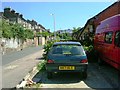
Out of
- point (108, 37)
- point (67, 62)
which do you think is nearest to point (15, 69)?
point (108, 37)

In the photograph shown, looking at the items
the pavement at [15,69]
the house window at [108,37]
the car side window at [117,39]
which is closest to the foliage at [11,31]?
the pavement at [15,69]

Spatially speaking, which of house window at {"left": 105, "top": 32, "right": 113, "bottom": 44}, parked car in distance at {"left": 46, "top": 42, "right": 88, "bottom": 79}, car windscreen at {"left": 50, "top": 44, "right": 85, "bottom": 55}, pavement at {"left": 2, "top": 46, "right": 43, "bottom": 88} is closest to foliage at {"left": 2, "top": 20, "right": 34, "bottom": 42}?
pavement at {"left": 2, "top": 46, "right": 43, "bottom": 88}

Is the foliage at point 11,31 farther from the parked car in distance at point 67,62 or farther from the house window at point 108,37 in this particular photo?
the parked car in distance at point 67,62

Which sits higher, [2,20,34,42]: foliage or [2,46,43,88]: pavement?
[2,20,34,42]: foliage

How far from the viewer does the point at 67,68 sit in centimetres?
1005

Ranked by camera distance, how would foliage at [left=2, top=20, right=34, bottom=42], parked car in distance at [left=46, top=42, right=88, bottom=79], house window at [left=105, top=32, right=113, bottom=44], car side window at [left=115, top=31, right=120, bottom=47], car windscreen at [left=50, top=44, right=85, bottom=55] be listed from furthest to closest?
foliage at [left=2, top=20, right=34, bottom=42], house window at [left=105, top=32, right=113, bottom=44], car windscreen at [left=50, top=44, right=85, bottom=55], car side window at [left=115, top=31, right=120, bottom=47], parked car in distance at [left=46, top=42, right=88, bottom=79]

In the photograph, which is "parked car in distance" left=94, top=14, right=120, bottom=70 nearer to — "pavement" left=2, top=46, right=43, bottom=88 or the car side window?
the car side window

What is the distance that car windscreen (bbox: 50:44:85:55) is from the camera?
34.6 ft

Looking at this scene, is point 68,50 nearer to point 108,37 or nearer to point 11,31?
point 108,37

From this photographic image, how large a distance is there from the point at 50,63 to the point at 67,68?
66 cm

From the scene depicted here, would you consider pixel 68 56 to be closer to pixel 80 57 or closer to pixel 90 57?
pixel 80 57

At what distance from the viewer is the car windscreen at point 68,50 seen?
10539mm

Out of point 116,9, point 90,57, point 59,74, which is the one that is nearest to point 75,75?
point 59,74

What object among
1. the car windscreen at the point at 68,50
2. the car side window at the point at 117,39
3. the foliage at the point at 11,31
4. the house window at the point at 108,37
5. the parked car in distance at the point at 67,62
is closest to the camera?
the parked car in distance at the point at 67,62
